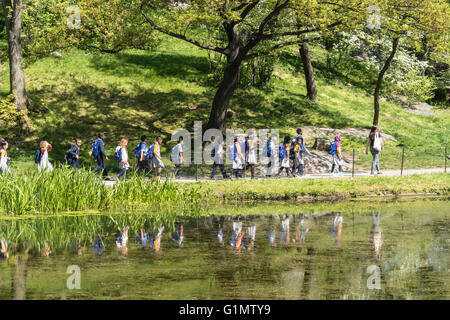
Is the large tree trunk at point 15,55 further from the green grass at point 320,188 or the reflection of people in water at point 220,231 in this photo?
the reflection of people in water at point 220,231

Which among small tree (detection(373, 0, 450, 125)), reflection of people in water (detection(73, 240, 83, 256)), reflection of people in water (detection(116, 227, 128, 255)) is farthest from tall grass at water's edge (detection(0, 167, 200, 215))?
small tree (detection(373, 0, 450, 125))

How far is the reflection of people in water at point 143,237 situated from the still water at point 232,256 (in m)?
0.02

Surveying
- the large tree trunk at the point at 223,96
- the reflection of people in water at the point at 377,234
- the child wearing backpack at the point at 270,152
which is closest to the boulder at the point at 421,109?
the large tree trunk at the point at 223,96

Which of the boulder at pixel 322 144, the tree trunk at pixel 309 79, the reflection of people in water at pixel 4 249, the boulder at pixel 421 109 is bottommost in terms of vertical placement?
the reflection of people in water at pixel 4 249

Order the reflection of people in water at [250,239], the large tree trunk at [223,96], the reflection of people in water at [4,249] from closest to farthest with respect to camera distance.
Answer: the reflection of people in water at [4,249], the reflection of people in water at [250,239], the large tree trunk at [223,96]

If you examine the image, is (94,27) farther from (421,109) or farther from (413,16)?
(421,109)

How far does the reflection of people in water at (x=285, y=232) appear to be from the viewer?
13.5 meters

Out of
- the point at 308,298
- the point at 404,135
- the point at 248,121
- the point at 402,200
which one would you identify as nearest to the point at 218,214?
the point at 402,200

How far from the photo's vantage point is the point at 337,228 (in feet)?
50.0

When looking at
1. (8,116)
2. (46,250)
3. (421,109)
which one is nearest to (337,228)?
(46,250)

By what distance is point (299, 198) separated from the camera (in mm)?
21500

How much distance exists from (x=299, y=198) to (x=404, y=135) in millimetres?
19825

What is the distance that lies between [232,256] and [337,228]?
3.98 meters

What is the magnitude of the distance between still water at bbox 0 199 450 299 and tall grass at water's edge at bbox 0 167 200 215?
3.00 ft
